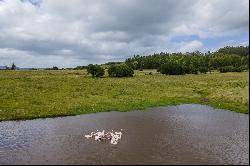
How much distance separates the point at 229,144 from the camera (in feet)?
90.0

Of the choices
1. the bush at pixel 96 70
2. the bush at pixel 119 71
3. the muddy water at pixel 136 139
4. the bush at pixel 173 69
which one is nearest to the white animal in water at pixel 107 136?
the muddy water at pixel 136 139

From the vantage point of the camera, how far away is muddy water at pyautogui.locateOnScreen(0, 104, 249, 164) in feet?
80.6

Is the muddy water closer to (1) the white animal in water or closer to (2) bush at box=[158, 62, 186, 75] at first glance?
(1) the white animal in water

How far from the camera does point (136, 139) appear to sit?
3027cm

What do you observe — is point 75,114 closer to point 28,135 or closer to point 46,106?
point 46,106

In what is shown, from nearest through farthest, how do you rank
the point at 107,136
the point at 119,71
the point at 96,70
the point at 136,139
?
1. the point at 136,139
2. the point at 107,136
3. the point at 96,70
4. the point at 119,71

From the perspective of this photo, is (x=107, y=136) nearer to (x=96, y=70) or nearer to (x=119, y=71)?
(x=96, y=70)

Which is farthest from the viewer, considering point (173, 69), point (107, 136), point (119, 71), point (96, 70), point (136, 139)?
point (173, 69)

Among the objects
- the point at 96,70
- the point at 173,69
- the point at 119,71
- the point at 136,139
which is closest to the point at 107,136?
the point at 136,139

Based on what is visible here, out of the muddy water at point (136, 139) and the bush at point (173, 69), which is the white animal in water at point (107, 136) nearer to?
the muddy water at point (136, 139)

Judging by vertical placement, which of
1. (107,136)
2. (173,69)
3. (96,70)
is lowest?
(107,136)

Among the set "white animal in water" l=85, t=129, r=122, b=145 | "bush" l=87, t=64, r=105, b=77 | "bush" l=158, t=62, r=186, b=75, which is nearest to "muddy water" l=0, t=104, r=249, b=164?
"white animal in water" l=85, t=129, r=122, b=145

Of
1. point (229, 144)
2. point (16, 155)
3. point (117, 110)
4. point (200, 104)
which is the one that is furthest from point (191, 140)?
point (200, 104)

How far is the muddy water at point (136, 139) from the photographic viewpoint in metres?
24.6
